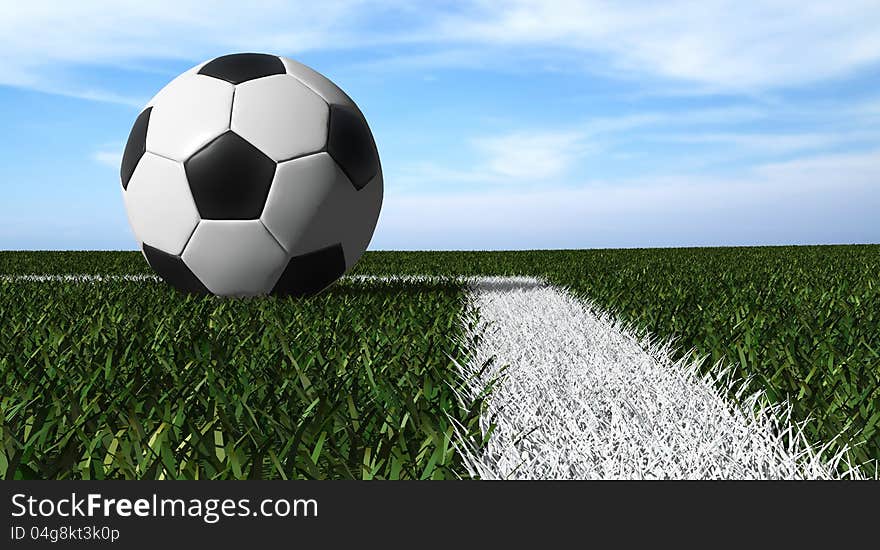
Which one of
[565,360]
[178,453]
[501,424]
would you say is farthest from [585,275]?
[178,453]

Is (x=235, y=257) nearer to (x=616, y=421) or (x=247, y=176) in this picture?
(x=247, y=176)

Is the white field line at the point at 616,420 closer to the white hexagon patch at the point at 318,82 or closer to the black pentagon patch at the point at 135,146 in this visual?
the white hexagon patch at the point at 318,82

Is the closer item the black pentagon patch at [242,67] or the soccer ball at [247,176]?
the soccer ball at [247,176]

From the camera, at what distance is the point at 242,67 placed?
4625 millimetres

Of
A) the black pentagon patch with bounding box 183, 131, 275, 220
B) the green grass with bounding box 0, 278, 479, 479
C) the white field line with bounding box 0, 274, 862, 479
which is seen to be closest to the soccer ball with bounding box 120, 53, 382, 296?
the black pentagon patch with bounding box 183, 131, 275, 220

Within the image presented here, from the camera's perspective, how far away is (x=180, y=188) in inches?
175

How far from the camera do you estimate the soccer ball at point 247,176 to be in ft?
14.3

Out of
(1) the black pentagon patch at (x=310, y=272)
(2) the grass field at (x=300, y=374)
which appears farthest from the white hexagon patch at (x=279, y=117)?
(2) the grass field at (x=300, y=374)

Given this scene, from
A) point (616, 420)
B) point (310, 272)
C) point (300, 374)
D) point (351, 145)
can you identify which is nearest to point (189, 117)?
point (351, 145)

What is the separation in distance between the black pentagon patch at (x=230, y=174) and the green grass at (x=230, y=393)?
0.63 meters

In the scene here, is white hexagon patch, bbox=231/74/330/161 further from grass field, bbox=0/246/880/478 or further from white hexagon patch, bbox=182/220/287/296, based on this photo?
grass field, bbox=0/246/880/478

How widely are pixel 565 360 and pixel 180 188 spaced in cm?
265

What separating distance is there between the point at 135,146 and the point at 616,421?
378 centimetres

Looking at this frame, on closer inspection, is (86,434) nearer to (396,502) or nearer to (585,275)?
(396,502)
